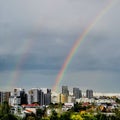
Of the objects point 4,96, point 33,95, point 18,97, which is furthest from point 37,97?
point 4,96

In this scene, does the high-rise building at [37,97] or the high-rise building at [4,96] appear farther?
the high-rise building at [37,97]

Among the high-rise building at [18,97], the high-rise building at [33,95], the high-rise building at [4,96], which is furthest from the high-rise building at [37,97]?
the high-rise building at [4,96]

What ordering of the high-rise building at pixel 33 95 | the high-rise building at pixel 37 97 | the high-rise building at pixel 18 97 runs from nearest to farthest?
the high-rise building at pixel 18 97 → the high-rise building at pixel 33 95 → the high-rise building at pixel 37 97

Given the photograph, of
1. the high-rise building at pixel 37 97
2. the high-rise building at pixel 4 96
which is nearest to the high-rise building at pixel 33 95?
the high-rise building at pixel 37 97

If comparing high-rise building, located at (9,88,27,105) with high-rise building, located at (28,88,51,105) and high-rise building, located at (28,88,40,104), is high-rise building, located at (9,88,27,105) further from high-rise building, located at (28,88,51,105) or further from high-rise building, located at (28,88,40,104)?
high-rise building, located at (28,88,51,105)

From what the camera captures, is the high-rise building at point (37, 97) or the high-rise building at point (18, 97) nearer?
the high-rise building at point (18, 97)

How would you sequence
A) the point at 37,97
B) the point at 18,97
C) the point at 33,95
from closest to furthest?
the point at 18,97 → the point at 33,95 → the point at 37,97

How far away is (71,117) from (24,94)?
51042 millimetres

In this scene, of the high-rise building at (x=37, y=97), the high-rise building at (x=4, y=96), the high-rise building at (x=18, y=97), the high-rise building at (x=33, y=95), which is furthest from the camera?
the high-rise building at (x=37, y=97)

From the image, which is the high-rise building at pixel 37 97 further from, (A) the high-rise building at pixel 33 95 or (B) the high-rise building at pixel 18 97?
(B) the high-rise building at pixel 18 97

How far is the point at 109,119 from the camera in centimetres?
3912

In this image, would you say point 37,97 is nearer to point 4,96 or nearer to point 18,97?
point 18,97

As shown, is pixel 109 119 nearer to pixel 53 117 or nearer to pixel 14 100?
pixel 53 117

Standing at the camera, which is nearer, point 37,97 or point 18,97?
point 18,97
